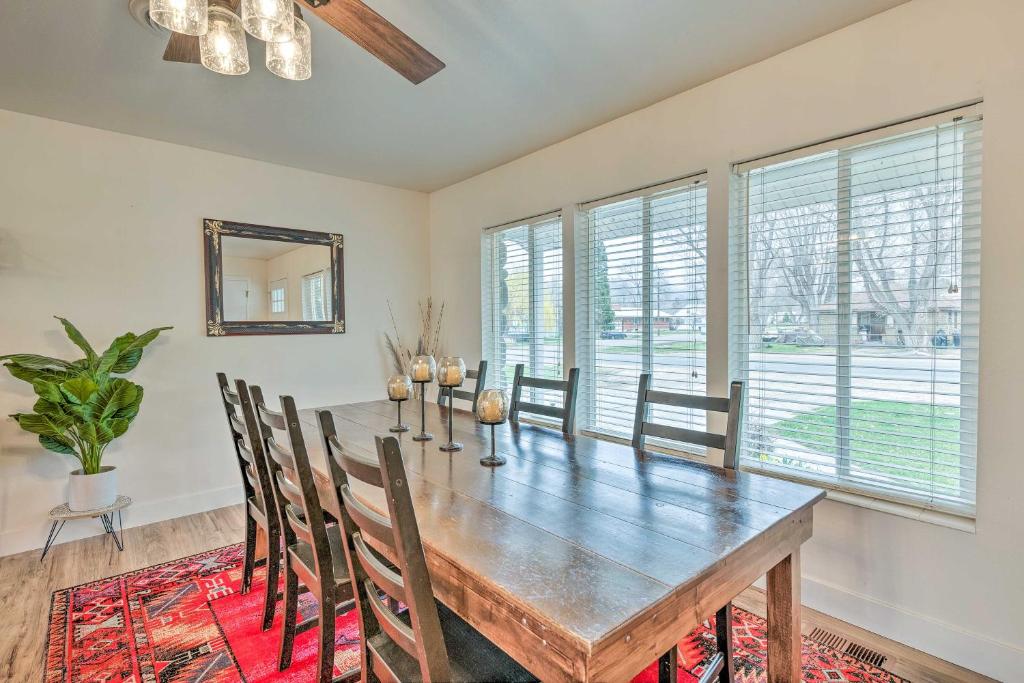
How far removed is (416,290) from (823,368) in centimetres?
348

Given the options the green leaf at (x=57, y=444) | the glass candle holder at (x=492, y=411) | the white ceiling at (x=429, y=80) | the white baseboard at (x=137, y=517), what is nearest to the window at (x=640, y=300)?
the white ceiling at (x=429, y=80)

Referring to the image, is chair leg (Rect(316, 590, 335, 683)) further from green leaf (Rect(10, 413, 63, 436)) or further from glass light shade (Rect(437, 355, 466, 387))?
green leaf (Rect(10, 413, 63, 436))

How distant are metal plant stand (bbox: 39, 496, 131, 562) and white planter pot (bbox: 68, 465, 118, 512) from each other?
28mm

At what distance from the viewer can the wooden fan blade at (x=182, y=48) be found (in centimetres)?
176

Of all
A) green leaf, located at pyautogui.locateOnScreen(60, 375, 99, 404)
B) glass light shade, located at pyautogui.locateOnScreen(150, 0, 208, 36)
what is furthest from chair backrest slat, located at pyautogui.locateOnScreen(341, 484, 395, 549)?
green leaf, located at pyautogui.locateOnScreen(60, 375, 99, 404)

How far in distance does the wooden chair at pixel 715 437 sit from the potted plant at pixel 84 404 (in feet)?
9.80

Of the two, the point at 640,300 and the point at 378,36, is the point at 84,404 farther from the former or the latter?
the point at 640,300

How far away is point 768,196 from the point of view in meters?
2.49

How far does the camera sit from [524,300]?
3934 millimetres

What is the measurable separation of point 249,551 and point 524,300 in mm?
2455

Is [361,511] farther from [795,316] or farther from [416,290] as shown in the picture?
[416,290]

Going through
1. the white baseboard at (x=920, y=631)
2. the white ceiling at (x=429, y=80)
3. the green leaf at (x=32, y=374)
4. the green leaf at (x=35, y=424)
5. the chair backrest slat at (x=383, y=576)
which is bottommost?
the white baseboard at (x=920, y=631)

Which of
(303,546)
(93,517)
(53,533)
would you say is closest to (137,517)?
(93,517)

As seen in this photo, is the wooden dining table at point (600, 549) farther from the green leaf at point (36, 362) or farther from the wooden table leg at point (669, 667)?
the green leaf at point (36, 362)
